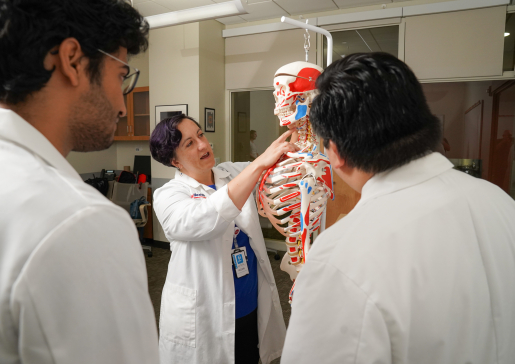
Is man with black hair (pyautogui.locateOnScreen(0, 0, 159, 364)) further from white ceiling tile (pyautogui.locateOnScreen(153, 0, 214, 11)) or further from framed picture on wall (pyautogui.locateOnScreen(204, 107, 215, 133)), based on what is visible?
framed picture on wall (pyautogui.locateOnScreen(204, 107, 215, 133))

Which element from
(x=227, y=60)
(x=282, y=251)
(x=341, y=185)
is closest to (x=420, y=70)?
(x=341, y=185)

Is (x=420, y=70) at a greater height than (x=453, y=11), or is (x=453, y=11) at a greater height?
(x=453, y=11)

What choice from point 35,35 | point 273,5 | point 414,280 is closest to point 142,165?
point 273,5

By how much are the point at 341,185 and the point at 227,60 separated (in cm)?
232

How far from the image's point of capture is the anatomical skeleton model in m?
1.32

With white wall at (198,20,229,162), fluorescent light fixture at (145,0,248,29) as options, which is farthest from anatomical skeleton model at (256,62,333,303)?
white wall at (198,20,229,162)

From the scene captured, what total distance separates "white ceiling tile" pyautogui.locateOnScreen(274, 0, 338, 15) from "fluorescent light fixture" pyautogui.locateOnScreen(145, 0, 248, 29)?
0.74m

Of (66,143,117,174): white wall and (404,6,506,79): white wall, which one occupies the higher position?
(404,6,506,79): white wall

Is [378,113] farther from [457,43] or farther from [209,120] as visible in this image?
[209,120]

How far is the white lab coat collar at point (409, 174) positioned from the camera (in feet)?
2.04

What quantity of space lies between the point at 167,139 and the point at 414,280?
1199 mm

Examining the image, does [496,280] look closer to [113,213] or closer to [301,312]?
[301,312]

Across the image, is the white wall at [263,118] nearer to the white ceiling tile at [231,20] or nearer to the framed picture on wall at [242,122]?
the framed picture on wall at [242,122]

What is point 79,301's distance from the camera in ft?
1.57
